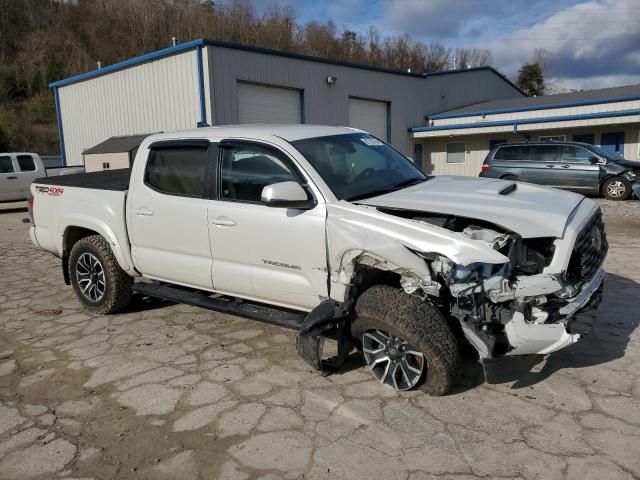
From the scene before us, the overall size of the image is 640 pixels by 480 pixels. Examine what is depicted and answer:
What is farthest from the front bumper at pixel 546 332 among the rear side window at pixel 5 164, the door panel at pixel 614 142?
the door panel at pixel 614 142

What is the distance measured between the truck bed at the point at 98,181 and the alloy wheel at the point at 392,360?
2.92 m

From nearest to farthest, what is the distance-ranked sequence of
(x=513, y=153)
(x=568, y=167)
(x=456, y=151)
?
(x=568, y=167)
(x=513, y=153)
(x=456, y=151)

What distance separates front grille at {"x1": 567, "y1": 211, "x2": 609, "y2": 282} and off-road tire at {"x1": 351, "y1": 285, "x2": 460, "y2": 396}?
1035mm

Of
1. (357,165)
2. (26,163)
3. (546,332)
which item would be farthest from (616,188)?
(26,163)

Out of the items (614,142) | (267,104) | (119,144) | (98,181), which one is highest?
(267,104)

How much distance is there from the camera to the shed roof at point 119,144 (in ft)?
58.2

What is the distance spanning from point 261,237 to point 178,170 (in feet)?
4.07

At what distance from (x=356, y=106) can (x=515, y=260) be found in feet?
64.1

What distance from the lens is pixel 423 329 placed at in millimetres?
3395

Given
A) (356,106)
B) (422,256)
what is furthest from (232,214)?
(356,106)

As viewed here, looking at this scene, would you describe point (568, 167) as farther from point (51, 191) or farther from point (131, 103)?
point (131, 103)

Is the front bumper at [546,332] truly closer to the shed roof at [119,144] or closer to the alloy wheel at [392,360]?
the alloy wheel at [392,360]

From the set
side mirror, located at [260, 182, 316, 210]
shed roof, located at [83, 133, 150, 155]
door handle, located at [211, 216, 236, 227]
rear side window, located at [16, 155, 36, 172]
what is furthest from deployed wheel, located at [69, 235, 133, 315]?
rear side window, located at [16, 155, 36, 172]

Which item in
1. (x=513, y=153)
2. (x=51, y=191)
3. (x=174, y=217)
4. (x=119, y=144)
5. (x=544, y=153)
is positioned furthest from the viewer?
(x=119, y=144)
